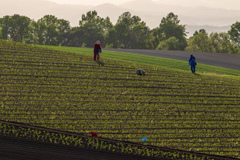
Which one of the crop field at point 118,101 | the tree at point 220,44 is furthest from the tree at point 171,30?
the crop field at point 118,101

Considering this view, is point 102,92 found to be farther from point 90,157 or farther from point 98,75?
point 90,157

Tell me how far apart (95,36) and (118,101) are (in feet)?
222

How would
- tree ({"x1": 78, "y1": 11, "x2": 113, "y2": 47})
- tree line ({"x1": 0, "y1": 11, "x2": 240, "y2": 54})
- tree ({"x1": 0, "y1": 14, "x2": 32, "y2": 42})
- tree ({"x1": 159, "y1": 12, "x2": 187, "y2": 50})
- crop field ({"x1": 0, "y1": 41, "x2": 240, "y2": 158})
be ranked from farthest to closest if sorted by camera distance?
tree ({"x1": 159, "y1": 12, "x2": 187, "y2": 50}) → tree ({"x1": 78, "y1": 11, "x2": 113, "y2": 47}) → tree line ({"x1": 0, "y1": 11, "x2": 240, "y2": 54}) → tree ({"x1": 0, "y1": 14, "x2": 32, "y2": 42}) → crop field ({"x1": 0, "y1": 41, "x2": 240, "y2": 158})

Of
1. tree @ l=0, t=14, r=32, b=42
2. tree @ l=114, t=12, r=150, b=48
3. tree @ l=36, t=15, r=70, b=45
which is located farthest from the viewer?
tree @ l=114, t=12, r=150, b=48

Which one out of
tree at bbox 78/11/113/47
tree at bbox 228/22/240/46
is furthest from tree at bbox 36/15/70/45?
tree at bbox 228/22/240/46

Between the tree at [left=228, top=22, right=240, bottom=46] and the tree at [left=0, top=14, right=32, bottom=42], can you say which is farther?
the tree at [left=228, top=22, right=240, bottom=46]

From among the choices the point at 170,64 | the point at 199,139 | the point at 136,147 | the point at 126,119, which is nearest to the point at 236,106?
the point at 199,139

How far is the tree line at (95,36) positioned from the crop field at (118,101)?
58.2 m

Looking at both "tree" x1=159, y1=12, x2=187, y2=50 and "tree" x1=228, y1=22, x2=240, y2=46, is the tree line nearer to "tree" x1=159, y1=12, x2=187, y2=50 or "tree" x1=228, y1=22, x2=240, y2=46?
"tree" x1=228, y1=22, x2=240, y2=46

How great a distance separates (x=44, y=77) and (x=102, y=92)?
13.3ft

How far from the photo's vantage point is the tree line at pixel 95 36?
271 ft

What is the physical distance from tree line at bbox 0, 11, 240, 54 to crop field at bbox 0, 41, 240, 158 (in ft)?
191

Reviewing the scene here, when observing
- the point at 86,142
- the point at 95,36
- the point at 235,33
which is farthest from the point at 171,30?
the point at 86,142

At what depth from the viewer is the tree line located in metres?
82.7
